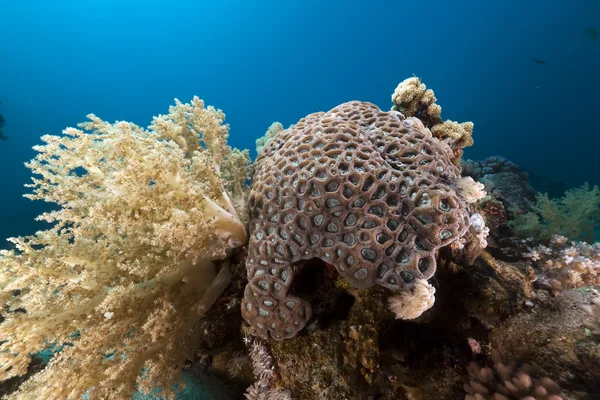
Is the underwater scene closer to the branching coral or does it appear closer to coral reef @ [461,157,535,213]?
the branching coral

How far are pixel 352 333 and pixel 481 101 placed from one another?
96.5m

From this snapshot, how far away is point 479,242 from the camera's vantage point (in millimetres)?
3324

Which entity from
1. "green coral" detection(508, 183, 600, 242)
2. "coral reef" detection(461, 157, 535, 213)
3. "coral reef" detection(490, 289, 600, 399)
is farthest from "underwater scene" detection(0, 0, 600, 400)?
"coral reef" detection(461, 157, 535, 213)

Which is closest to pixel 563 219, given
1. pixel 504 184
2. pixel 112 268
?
pixel 504 184

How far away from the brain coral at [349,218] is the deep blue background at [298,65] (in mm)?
34534

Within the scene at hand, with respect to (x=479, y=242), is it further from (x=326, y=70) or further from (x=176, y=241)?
(x=326, y=70)

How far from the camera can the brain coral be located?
2.60 meters

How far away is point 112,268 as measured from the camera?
282 centimetres

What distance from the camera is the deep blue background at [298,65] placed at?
53.4 meters

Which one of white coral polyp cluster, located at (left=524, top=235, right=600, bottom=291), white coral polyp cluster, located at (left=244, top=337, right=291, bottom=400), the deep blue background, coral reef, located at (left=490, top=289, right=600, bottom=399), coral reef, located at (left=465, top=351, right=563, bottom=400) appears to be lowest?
white coral polyp cluster, located at (left=244, top=337, right=291, bottom=400)

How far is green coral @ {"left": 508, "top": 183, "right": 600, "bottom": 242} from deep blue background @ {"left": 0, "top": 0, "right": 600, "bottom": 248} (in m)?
29.3

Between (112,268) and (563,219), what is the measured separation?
9.09m

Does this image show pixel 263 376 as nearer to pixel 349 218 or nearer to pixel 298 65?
pixel 349 218

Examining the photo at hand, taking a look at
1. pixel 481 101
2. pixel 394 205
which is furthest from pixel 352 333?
pixel 481 101
